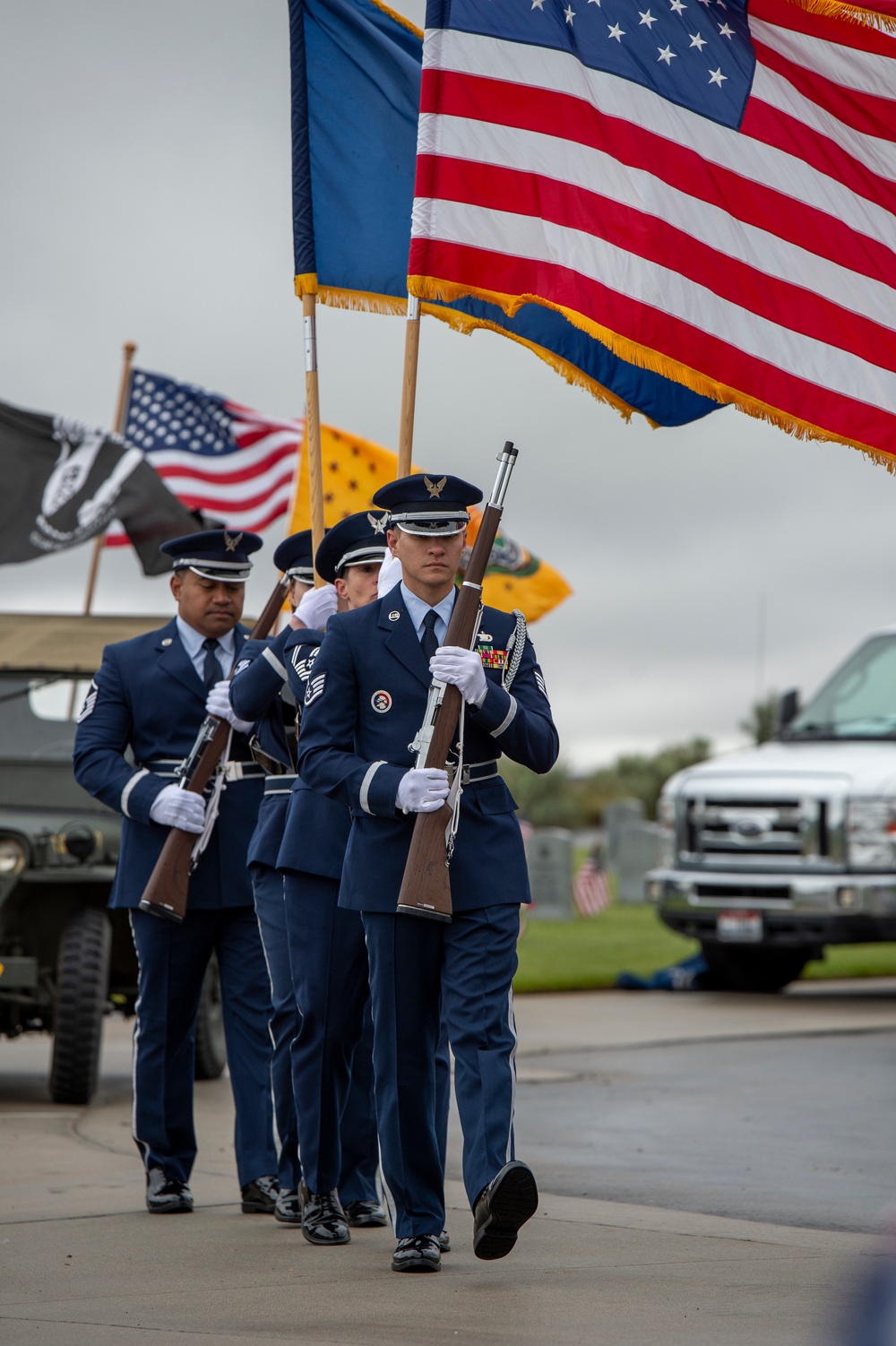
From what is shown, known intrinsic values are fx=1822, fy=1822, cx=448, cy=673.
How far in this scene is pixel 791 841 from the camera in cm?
1300

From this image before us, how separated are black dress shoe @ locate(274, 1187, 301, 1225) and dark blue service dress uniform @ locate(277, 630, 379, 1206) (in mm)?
211

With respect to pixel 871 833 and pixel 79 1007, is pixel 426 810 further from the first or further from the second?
pixel 871 833

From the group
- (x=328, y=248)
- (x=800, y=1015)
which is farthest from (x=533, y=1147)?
(x=800, y=1015)

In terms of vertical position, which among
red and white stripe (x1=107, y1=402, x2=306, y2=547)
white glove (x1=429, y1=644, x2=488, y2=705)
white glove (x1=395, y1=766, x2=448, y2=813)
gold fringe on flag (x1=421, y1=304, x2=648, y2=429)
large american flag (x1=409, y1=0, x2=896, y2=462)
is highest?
red and white stripe (x1=107, y1=402, x2=306, y2=547)

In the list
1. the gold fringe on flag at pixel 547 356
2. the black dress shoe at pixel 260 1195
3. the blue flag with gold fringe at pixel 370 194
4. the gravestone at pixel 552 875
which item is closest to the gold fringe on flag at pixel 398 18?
the blue flag with gold fringe at pixel 370 194

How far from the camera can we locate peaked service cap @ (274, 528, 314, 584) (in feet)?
21.0

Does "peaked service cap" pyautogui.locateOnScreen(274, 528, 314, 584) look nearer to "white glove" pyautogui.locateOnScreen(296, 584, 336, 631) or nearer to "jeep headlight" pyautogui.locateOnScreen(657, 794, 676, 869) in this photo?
"white glove" pyautogui.locateOnScreen(296, 584, 336, 631)

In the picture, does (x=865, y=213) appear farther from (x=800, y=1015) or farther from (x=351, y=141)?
(x=800, y=1015)

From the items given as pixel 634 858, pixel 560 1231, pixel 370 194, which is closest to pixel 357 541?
pixel 370 194

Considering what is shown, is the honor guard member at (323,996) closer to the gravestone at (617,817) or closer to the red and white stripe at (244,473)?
the red and white stripe at (244,473)

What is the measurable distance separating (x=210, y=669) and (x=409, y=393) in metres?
1.20

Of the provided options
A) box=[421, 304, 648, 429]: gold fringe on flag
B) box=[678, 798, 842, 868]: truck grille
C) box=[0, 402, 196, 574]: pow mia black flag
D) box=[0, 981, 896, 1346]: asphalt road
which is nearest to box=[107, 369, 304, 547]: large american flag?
box=[0, 402, 196, 574]: pow mia black flag

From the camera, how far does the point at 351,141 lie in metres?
6.94

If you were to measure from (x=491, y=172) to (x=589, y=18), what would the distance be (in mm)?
733
